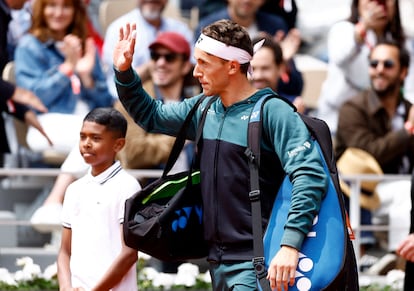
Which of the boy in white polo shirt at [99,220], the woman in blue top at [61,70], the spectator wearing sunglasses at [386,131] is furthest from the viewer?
the woman in blue top at [61,70]

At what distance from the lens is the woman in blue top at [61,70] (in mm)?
9758

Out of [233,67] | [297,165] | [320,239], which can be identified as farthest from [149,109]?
[320,239]

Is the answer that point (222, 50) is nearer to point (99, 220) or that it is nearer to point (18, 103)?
point (99, 220)

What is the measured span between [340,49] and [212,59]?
496 centimetres

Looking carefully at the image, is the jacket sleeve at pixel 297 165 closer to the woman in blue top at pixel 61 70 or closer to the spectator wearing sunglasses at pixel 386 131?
the spectator wearing sunglasses at pixel 386 131

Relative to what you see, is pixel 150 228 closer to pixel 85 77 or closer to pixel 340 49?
pixel 85 77

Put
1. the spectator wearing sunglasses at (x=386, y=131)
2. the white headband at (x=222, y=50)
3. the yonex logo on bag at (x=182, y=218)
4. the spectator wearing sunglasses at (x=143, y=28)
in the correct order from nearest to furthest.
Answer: the white headband at (x=222, y=50)
the yonex logo on bag at (x=182, y=218)
the spectator wearing sunglasses at (x=386, y=131)
the spectator wearing sunglasses at (x=143, y=28)

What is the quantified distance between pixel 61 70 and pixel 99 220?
3741 millimetres

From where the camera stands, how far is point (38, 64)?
9.92m

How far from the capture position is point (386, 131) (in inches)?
395

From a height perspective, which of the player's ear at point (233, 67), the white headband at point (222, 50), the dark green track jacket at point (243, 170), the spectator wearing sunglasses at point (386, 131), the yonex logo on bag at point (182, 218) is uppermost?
the white headband at point (222, 50)

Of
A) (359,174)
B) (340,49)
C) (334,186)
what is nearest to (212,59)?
(334,186)

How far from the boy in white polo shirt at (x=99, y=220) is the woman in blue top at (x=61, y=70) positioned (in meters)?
3.16

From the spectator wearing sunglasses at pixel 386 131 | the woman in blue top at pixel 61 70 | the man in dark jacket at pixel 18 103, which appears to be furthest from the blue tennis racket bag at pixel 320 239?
the woman in blue top at pixel 61 70
